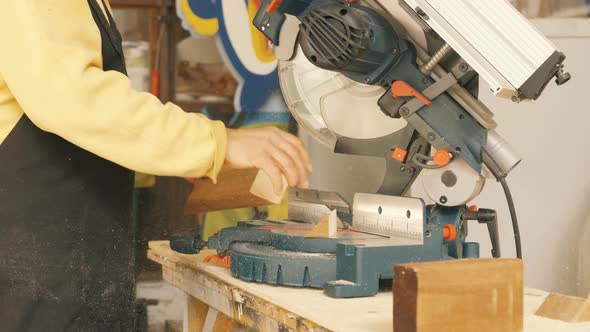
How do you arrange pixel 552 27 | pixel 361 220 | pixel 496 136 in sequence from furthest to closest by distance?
pixel 552 27 → pixel 361 220 → pixel 496 136

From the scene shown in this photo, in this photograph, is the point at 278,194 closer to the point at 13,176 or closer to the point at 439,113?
the point at 439,113

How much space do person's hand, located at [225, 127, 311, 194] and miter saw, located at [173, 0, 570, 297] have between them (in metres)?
0.15

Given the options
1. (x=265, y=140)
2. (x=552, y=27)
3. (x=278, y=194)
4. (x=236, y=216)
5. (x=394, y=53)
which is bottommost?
(x=236, y=216)

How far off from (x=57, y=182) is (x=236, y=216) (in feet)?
5.44

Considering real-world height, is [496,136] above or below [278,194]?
above

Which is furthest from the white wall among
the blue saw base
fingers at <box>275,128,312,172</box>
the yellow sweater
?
the yellow sweater

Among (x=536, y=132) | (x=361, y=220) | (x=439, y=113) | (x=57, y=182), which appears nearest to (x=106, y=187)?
(x=57, y=182)

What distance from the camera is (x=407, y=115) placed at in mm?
1518

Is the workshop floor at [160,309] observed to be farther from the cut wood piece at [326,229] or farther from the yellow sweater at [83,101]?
the yellow sweater at [83,101]

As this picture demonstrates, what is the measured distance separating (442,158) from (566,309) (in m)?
0.34

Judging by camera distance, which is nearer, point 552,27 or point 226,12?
point 552,27

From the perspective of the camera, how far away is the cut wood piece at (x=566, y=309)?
129 centimetres

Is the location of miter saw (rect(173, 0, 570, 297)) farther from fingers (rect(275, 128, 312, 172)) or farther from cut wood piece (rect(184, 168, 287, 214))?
cut wood piece (rect(184, 168, 287, 214))

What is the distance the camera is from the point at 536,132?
2.51m
